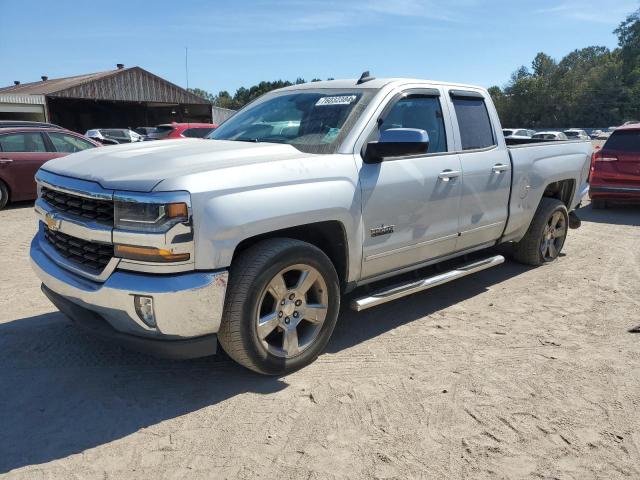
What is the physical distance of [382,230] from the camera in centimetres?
372

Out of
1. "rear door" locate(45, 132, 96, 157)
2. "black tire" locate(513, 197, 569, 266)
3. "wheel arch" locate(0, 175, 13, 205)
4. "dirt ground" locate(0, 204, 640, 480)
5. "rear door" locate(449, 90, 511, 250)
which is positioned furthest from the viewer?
"rear door" locate(45, 132, 96, 157)

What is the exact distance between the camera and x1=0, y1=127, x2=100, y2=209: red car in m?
9.84

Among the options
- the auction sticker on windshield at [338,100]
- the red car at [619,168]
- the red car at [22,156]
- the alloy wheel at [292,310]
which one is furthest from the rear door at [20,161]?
the red car at [619,168]

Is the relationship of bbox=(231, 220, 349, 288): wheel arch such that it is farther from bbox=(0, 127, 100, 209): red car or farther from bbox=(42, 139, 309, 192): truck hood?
bbox=(0, 127, 100, 209): red car

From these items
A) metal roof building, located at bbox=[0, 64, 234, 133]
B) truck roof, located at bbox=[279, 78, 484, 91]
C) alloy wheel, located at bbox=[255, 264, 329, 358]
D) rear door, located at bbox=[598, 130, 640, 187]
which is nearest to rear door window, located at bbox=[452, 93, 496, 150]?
truck roof, located at bbox=[279, 78, 484, 91]

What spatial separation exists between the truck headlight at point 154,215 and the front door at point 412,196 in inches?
53.0

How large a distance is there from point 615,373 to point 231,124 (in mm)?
3588

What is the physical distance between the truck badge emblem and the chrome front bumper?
48.7 inches

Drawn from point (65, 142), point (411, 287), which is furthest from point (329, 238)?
point (65, 142)

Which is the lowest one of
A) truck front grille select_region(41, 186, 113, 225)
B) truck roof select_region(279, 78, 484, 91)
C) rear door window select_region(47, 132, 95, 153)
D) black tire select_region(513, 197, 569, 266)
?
black tire select_region(513, 197, 569, 266)

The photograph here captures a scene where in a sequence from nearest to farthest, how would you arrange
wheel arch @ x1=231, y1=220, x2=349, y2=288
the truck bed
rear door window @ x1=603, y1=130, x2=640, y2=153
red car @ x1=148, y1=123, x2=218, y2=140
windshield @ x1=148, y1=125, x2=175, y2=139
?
wheel arch @ x1=231, y1=220, x2=349, y2=288 → the truck bed → rear door window @ x1=603, y1=130, x2=640, y2=153 → red car @ x1=148, y1=123, x2=218, y2=140 → windshield @ x1=148, y1=125, x2=175, y2=139

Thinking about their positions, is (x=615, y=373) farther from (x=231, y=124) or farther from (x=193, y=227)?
(x=231, y=124)

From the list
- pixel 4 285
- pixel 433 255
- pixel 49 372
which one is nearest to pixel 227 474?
pixel 49 372

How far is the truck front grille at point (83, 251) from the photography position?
2.95 metres
